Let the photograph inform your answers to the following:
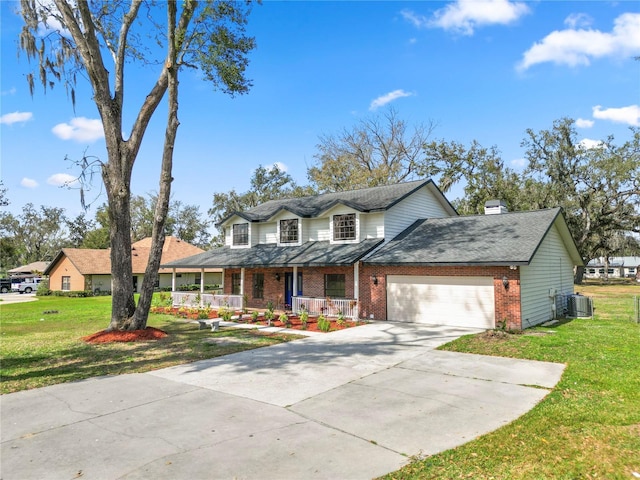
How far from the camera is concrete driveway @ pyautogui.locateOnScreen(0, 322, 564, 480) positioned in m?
4.46

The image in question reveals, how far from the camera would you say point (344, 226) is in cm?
1970

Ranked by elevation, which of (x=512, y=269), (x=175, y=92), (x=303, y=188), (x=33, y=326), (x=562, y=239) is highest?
(x=303, y=188)

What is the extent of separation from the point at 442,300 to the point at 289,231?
975 cm

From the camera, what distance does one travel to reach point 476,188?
3791cm

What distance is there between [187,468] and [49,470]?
1517 mm

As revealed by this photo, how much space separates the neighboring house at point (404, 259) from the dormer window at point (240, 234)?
0.20 ft

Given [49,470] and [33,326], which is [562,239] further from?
[33,326]

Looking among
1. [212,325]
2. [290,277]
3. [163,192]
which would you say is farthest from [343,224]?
[163,192]

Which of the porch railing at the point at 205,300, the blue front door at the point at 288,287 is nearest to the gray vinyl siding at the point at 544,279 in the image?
the blue front door at the point at 288,287

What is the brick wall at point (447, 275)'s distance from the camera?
1338 centimetres

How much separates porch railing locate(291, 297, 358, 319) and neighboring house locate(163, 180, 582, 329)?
59 millimetres

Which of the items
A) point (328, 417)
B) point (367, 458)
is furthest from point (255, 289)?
point (367, 458)

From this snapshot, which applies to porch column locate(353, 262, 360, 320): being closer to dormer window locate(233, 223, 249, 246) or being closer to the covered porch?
the covered porch

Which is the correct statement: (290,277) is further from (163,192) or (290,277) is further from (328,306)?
(163,192)
